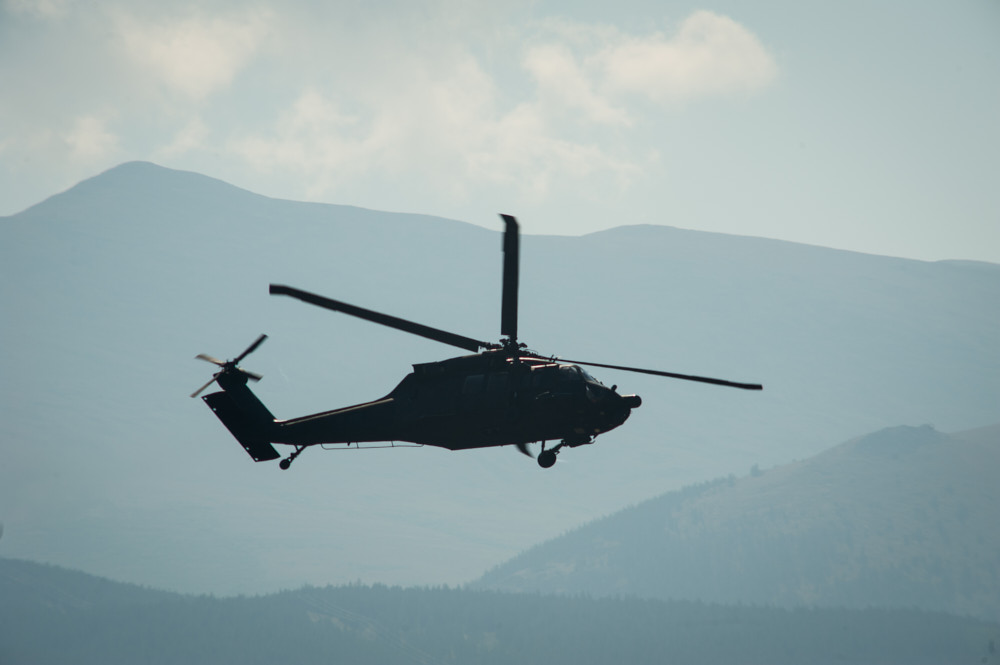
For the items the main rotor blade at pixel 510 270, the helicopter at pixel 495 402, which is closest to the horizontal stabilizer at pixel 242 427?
the helicopter at pixel 495 402

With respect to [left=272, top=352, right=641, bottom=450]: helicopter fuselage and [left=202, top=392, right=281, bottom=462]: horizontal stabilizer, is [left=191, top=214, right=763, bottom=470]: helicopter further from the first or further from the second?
[left=202, top=392, right=281, bottom=462]: horizontal stabilizer

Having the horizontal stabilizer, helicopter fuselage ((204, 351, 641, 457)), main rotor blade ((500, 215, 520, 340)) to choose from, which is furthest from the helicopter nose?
the horizontal stabilizer

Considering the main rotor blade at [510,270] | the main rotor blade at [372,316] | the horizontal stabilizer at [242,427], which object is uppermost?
the main rotor blade at [510,270]

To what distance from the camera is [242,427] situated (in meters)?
43.1

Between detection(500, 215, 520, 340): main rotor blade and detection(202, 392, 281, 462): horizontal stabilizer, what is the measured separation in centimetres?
1243

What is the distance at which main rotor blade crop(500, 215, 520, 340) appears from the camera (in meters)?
34.2

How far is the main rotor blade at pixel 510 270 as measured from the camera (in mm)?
34156

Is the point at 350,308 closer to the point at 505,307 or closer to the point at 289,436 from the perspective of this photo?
the point at 505,307

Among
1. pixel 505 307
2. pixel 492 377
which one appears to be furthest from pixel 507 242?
pixel 492 377

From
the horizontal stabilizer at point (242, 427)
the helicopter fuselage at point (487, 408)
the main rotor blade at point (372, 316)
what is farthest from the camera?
the horizontal stabilizer at point (242, 427)

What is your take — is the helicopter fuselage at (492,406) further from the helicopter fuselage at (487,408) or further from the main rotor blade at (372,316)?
the main rotor blade at (372,316)

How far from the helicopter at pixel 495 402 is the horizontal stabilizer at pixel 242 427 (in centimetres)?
228

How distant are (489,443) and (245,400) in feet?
38.7

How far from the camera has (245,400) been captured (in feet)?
143
